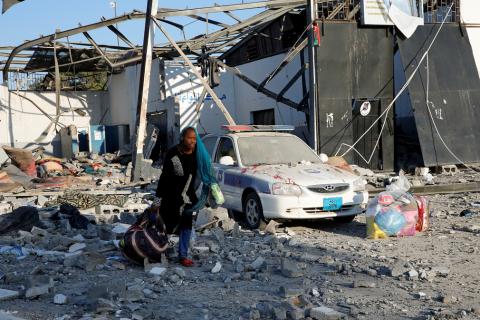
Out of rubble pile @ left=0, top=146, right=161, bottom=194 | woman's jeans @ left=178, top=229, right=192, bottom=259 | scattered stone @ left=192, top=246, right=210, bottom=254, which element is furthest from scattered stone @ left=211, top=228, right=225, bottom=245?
rubble pile @ left=0, top=146, right=161, bottom=194

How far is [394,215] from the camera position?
8.37 meters

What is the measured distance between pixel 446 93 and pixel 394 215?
9158 mm

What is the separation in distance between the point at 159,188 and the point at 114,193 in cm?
639

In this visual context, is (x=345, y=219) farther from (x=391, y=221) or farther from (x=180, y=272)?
(x=180, y=272)

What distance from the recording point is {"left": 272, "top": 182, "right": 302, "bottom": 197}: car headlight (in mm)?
8805

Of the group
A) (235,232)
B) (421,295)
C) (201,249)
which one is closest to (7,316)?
(201,249)

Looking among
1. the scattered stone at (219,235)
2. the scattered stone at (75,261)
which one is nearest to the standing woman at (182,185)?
the scattered stone at (75,261)

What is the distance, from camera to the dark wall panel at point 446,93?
16.0 meters

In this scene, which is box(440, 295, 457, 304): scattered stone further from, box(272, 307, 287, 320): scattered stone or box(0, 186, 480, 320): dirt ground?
box(272, 307, 287, 320): scattered stone

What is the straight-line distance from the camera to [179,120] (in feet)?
66.8

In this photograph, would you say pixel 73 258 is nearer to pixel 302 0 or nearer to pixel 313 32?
pixel 313 32

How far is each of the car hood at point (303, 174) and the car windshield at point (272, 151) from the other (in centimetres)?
32

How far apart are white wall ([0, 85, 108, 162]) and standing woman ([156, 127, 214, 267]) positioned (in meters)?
19.5

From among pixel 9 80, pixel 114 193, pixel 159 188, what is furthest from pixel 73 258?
pixel 9 80
